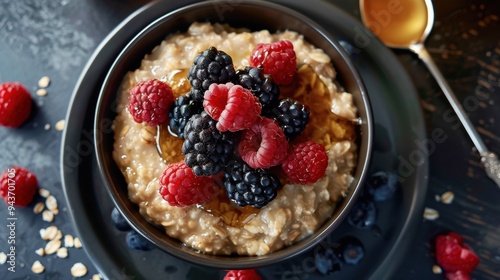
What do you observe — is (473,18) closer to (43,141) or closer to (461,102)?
(461,102)

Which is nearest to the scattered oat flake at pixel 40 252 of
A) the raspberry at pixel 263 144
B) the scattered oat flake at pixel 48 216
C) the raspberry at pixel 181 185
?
the scattered oat flake at pixel 48 216

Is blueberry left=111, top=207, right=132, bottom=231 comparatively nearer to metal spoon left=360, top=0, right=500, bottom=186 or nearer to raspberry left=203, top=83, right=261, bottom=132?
raspberry left=203, top=83, right=261, bottom=132

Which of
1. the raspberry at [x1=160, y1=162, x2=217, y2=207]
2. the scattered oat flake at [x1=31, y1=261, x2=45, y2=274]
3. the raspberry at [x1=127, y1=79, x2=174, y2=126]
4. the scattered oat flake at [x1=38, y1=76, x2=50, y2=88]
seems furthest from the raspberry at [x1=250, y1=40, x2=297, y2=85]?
the scattered oat flake at [x1=31, y1=261, x2=45, y2=274]

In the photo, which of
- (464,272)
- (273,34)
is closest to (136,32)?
(273,34)

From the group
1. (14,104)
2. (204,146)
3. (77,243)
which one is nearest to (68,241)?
(77,243)

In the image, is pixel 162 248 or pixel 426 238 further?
pixel 426 238
